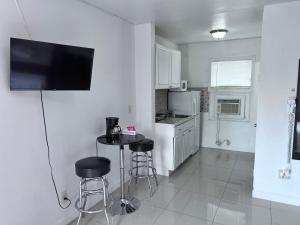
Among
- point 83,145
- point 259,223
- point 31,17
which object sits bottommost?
point 259,223

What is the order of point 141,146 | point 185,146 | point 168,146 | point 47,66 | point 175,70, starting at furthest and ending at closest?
point 175,70
point 185,146
point 168,146
point 141,146
point 47,66

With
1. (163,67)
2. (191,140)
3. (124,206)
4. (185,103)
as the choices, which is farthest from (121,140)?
(185,103)

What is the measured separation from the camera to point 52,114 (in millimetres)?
Result: 2225

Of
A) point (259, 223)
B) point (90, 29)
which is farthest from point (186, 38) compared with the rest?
point (259, 223)

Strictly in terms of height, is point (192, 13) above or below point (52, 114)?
above

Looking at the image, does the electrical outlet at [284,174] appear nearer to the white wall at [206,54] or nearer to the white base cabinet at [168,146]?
the white base cabinet at [168,146]

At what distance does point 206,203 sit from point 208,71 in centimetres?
320

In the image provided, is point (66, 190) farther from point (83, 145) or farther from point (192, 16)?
point (192, 16)

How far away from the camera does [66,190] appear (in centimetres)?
243

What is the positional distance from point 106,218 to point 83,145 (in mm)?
887

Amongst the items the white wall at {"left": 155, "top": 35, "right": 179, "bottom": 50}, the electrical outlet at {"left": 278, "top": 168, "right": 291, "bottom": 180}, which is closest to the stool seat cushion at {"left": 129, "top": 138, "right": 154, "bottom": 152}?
the electrical outlet at {"left": 278, "top": 168, "right": 291, "bottom": 180}

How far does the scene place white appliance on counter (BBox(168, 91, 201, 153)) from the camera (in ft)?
15.1

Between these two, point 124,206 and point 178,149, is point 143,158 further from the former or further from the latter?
point 124,206

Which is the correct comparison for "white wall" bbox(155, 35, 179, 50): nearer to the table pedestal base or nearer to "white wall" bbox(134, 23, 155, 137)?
"white wall" bbox(134, 23, 155, 137)
